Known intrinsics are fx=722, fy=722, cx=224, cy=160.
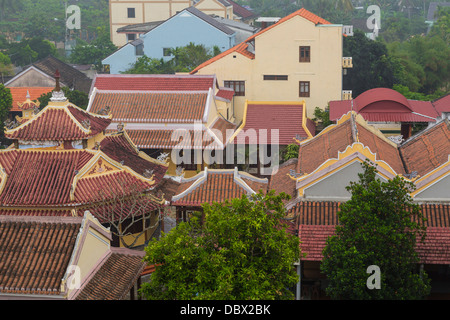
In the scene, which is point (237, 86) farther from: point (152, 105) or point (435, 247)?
point (435, 247)

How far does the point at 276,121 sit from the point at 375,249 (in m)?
21.6

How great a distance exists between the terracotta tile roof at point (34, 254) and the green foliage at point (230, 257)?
106 inches

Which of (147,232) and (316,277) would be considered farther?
(147,232)

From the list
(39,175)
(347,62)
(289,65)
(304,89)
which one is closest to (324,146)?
(39,175)

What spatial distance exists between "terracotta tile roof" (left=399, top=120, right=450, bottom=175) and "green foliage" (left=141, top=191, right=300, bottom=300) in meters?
9.40

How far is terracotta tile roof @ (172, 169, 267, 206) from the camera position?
2792cm

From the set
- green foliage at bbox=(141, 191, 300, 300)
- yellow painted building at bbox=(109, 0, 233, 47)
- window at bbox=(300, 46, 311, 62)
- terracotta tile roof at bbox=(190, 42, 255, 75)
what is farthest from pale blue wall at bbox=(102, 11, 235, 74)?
green foliage at bbox=(141, 191, 300, 300)

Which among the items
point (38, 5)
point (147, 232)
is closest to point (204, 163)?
point (147, 232)

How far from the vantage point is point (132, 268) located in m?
22.7

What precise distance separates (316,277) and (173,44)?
3813 centimetres

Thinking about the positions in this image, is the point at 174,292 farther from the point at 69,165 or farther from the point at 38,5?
the point at 38,5

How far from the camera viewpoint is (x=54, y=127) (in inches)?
1122

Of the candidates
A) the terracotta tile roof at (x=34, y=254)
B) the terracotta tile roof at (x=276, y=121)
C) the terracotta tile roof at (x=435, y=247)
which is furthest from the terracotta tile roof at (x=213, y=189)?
the terracotta tile roof at (x=276, y=121)

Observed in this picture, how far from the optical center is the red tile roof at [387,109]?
131ft
